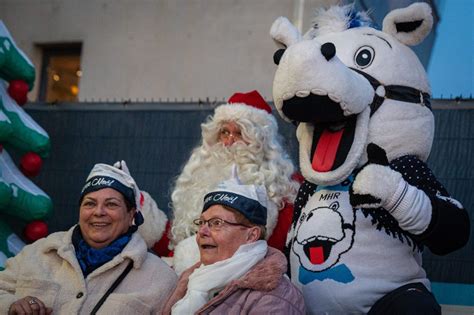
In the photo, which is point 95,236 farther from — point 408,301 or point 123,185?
point 408,301

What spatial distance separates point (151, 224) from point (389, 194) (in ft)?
6.29

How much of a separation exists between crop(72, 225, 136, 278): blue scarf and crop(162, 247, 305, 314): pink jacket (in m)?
A: 0.70

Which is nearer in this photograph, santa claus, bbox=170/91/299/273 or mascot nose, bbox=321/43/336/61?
mascot nose, bbox=321/43/336/61

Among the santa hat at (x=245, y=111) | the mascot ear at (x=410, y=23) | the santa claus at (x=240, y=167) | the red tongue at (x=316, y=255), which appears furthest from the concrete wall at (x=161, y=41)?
the red tongue at (x=316, y=255)

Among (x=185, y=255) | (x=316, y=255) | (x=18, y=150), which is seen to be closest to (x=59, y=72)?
(x=18, y=150)

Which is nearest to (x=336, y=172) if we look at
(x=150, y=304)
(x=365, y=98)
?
(x=365, y=98)

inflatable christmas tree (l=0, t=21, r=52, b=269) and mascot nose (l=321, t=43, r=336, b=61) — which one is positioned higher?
mascot nose (l=321, t=43, r=336, b=61)

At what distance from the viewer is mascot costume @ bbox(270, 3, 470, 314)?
10.3ft

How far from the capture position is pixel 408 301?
3090mm

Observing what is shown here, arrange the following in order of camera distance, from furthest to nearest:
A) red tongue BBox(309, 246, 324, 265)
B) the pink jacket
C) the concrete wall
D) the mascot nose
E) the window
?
the window < the concrete wall < red tongue BBox(309, 246, 324, 265) < the mascot nose < the pink jacket

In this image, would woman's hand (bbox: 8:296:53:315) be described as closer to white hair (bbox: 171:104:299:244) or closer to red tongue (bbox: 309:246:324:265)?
white hair (bbox: 171:104:299:244)

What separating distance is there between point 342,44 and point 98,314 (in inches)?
67.7

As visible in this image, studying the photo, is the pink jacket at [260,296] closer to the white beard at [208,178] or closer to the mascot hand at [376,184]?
the mascot hand at [376,184]

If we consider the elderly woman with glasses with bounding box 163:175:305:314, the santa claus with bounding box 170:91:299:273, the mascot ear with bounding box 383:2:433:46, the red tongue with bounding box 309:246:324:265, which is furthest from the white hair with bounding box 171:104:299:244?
the mascot ear with bounding box 383:2:433:46
